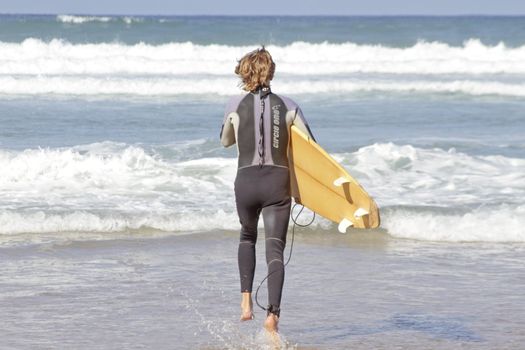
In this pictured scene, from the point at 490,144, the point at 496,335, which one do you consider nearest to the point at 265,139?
the point at 496,335

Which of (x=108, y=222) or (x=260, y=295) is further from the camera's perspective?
(x=108, y=222)

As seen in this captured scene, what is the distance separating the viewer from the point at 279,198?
549 centimetres

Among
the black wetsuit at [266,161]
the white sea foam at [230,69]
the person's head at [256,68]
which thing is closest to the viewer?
the person's head at [256,68]

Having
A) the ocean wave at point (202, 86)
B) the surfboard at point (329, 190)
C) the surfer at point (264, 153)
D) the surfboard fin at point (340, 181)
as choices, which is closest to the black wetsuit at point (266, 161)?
the surfer at point (264, 153)

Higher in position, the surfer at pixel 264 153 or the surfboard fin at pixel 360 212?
the surfer at pixel 264 153

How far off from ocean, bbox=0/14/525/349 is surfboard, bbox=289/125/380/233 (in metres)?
0.72

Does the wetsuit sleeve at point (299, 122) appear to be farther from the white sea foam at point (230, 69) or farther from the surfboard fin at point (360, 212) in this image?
the white sea foam at point (230, 69)

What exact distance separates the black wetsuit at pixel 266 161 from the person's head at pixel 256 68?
6 cm

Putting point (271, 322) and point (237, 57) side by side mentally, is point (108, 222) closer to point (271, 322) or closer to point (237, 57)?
point (271, 322)

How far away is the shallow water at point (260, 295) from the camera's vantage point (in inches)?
230

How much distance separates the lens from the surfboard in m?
5.64

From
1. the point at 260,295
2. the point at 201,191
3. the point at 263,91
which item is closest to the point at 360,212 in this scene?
the point at 263,91

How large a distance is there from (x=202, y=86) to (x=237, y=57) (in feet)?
26.1

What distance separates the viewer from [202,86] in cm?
2381
